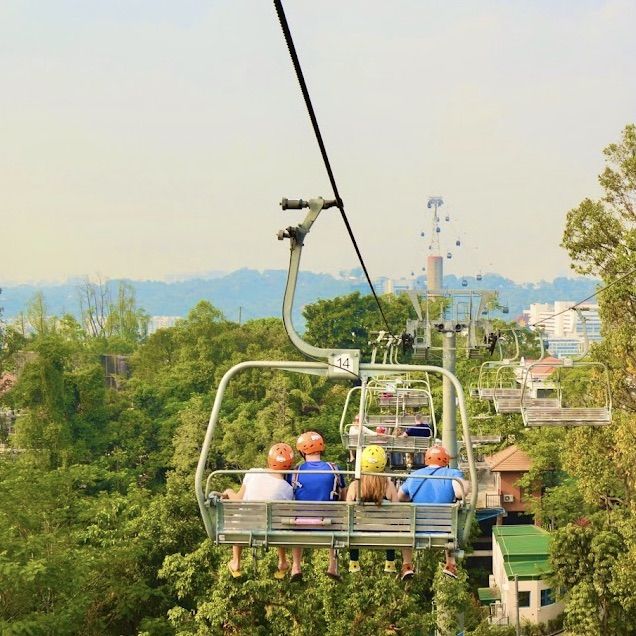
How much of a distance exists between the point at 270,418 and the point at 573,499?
1414 cm

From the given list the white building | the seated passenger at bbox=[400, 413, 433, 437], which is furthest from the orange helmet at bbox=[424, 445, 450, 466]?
the white building

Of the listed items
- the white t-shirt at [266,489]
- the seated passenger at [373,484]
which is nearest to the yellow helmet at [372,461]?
the seated passenger at [373,484]

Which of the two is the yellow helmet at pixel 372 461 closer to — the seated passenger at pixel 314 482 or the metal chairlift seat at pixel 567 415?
the seated passenger at pixel 314 482

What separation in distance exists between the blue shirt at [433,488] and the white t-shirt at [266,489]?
94 centimetres

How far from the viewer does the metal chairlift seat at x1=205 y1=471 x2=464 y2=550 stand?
24.9 ft

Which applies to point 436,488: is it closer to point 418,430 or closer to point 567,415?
point 567,415

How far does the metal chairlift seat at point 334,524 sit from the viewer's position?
7598 mm

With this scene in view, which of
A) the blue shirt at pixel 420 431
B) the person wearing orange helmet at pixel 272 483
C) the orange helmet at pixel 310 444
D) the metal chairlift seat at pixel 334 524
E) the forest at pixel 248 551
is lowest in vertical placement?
the forest at pixel 248 551

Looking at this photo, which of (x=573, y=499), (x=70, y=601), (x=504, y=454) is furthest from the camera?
(x=504, y=454)

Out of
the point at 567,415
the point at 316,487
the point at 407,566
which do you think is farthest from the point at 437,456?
the point at 567,415

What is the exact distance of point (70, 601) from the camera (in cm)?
1892

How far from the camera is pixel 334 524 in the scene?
766cm

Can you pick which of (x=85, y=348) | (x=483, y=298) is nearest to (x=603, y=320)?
(x=483, y=298)

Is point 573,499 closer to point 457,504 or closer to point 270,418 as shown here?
point 270,418
